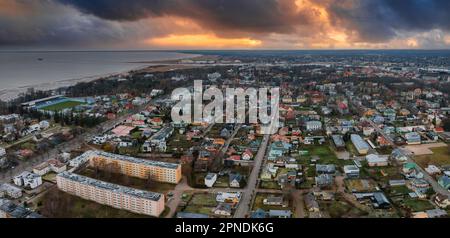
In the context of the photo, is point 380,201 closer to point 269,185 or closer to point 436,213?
point 436,213

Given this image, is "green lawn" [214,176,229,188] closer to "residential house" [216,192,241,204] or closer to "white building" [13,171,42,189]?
"residential house" [216,192,241,204]

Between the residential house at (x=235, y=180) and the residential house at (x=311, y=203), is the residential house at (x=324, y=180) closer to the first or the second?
the residential house at (x=311, y=203)

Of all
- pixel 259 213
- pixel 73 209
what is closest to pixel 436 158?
pixel 259 213

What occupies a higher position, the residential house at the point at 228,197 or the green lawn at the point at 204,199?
the residential house at the point at 228,197

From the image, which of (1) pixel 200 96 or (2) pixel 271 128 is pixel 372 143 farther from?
(1) pixel 200 96

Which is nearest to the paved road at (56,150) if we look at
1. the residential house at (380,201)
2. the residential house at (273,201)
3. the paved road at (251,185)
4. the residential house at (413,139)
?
the paved road at (251,185)

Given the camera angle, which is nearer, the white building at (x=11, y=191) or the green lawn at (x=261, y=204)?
the green lawn at (x=261, y=204)
